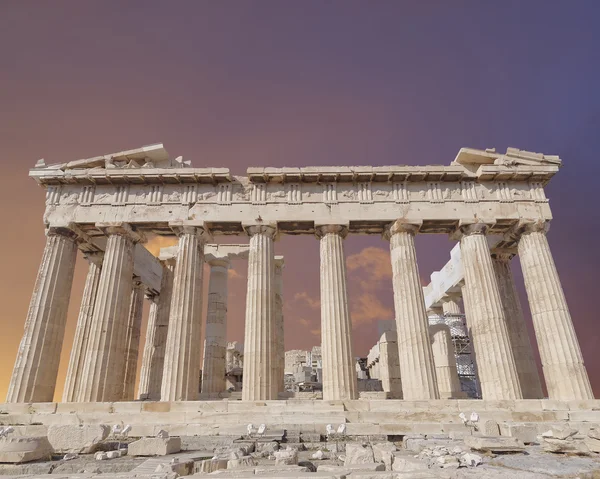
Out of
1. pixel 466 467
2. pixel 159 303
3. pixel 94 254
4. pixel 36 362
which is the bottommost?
pixel 466 467

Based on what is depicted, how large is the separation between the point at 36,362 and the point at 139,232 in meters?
7.13

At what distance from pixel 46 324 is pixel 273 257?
34.5 feet

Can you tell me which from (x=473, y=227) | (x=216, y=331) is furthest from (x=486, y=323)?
(x=216, y=331)

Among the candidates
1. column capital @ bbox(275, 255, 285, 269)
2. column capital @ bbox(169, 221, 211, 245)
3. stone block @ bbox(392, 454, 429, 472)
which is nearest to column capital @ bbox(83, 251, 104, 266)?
column capital @ bbox(169, 221, 211, 245)

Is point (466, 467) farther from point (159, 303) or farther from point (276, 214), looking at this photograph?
point (159, 303)

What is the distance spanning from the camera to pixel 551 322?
18.3 meters

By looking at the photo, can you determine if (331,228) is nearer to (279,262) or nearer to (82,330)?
(279,262)

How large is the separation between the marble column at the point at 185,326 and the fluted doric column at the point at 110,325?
7.68 ft

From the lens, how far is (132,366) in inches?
931

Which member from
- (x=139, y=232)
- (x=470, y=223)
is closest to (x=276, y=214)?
(x=139, y=232)

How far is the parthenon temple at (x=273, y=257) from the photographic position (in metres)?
17.5

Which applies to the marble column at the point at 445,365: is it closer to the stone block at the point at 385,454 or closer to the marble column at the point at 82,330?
the stone block at the point at 385,454

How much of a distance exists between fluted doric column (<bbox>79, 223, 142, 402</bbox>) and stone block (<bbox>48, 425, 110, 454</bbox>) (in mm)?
7048

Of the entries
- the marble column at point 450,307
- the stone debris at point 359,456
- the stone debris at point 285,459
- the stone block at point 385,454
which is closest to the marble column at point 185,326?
the stone debris at point 285,459
